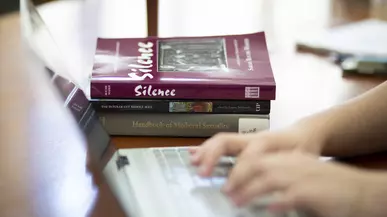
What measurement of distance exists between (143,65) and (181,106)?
107mm

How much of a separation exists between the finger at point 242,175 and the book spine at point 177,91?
23 centimetres

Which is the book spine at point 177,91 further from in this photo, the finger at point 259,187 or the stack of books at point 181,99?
the finger at point 259,187

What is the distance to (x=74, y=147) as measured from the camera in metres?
1.00

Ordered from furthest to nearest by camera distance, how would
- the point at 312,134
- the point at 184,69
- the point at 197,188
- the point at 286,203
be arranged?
the point at 184,69, the point at 312,134, the point at 197,188, the point at 286,203

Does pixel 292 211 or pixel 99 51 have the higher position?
pixel 99 51

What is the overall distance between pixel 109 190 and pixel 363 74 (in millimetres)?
638

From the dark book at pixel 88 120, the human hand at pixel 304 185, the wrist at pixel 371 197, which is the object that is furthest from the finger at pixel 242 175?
the dark book at pixel 88 120

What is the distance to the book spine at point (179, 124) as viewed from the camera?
41.3 inches

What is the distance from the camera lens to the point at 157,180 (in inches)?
35.1

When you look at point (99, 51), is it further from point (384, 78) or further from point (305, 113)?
point (384, 78)

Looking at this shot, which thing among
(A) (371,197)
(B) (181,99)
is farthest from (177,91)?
(A) (371,197)

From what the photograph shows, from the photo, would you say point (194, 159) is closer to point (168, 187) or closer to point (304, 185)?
point (168, 187)

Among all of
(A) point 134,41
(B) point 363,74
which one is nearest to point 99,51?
(A) point 134,41

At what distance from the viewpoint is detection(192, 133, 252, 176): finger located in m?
0.88
